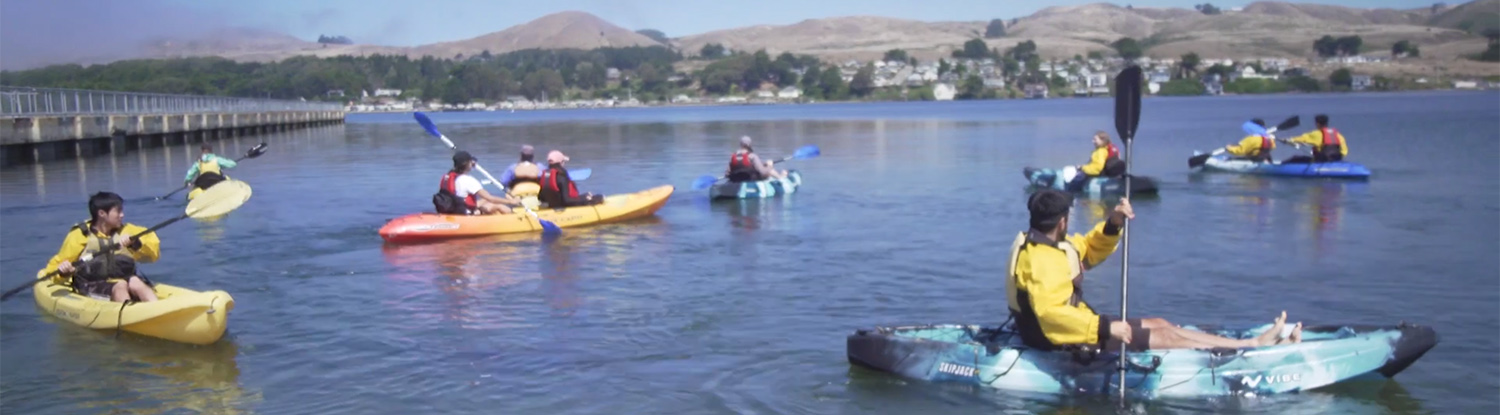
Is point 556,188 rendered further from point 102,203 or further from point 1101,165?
point 1101,165

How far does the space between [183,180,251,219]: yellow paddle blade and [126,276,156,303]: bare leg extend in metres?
1.13

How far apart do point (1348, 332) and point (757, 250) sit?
359 inches

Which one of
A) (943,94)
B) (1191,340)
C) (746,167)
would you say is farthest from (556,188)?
(943,94)

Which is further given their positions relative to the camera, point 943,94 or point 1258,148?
point 943,94

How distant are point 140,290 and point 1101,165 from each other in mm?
16760

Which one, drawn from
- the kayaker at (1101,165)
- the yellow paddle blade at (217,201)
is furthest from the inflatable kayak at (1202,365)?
the kayaker at (1101,165)

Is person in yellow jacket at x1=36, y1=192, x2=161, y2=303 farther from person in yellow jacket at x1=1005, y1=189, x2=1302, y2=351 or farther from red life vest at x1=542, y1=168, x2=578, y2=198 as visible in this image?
red life vest at x1=542, y1=168, x2=578, y2=198

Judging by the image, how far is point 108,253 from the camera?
11453mm

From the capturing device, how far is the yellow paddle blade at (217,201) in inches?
501

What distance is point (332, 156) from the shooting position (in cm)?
4459

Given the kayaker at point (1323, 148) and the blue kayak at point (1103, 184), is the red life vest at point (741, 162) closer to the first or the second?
the blue kayak at point (1103, 184)

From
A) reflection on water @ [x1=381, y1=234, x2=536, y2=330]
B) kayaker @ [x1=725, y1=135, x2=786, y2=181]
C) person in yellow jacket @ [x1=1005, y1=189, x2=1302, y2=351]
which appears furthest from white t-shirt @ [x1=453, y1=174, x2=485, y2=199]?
person in yellow jacket @ [x1=1005, y1=189, x2=1302, y2=351]

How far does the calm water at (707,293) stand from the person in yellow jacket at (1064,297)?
0.43 metres

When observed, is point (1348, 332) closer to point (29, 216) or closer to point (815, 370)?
point (815, 370)
